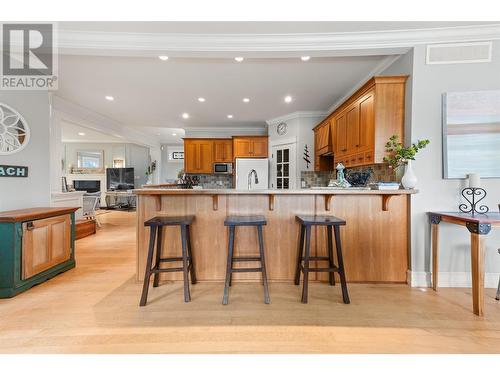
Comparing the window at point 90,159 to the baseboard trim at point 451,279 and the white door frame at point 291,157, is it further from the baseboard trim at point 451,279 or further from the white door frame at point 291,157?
the baseboard trim at point 451,279

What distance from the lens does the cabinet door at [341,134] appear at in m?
3.26

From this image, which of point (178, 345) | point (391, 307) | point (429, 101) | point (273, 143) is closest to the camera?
point (178, 345)

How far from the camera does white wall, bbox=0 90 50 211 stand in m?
2.65

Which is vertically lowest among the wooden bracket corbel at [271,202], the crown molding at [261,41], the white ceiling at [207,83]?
the wooden bracket corbel at [271,202]

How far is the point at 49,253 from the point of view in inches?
97.6

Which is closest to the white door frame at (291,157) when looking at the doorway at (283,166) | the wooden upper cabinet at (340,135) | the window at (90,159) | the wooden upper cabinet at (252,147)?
the doorway at (283,166)

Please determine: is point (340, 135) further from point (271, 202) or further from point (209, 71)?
point (209, 71)

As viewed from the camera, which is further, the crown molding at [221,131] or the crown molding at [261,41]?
the crown molding at [221,131]

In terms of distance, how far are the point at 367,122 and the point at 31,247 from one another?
3921 mm

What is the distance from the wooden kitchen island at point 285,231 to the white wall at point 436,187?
5.8 inches

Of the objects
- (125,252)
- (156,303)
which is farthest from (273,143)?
(156,303)

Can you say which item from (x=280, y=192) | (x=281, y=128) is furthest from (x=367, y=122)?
(x=281, y=128)

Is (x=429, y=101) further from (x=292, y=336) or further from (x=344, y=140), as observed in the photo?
(x=292, y=336)
